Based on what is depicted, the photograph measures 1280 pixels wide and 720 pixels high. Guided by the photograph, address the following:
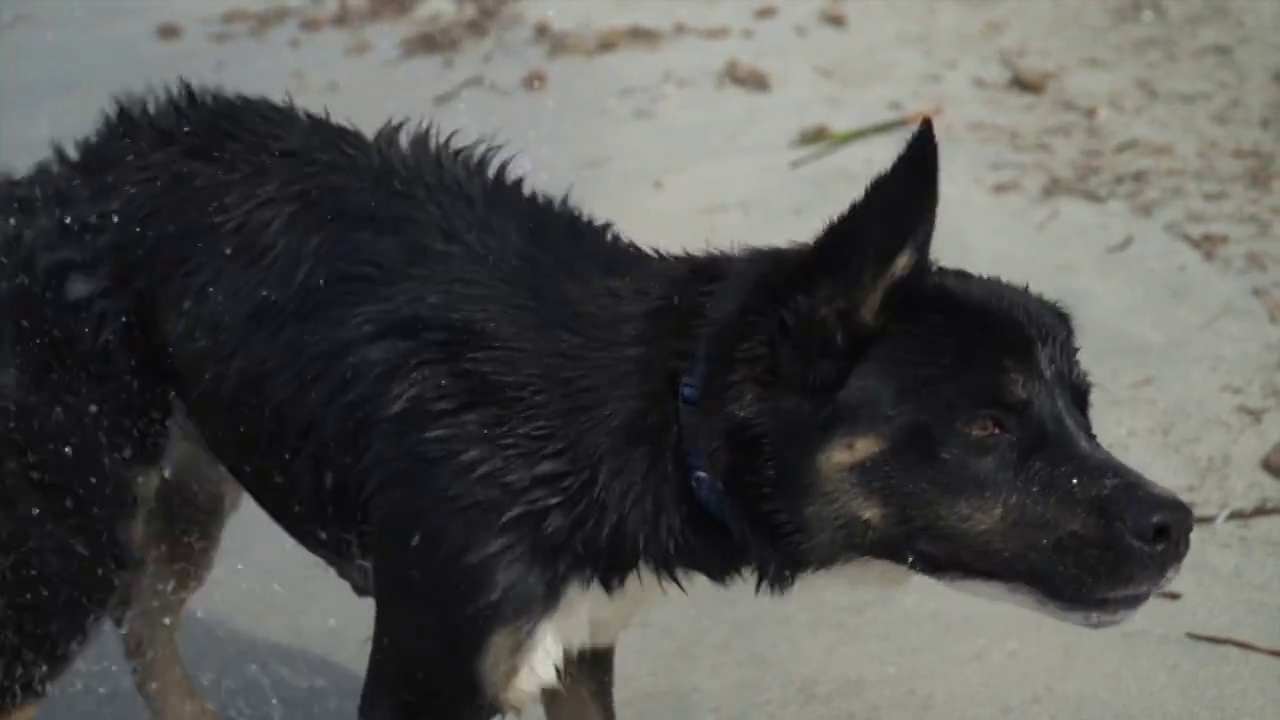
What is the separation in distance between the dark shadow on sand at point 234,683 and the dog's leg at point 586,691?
2.76 ft

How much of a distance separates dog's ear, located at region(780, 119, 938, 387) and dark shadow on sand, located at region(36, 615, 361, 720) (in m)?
2.03

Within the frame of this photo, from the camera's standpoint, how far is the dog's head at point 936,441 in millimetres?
2613

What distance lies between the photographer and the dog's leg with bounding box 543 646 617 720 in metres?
3.28

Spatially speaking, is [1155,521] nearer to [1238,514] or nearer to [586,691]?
[586,691]

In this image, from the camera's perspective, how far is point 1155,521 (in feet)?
8.55

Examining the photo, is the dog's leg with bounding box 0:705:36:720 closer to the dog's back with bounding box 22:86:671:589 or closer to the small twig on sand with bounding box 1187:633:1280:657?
the dog's back with bounding box 22:86:671:589

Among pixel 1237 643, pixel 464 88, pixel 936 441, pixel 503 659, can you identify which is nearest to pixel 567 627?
pixel 503 659

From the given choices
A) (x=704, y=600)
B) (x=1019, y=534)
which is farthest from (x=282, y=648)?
(x=1019, y=534)

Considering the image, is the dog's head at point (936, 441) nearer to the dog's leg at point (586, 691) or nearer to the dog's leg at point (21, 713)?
the dog's leg at point (586, 691)

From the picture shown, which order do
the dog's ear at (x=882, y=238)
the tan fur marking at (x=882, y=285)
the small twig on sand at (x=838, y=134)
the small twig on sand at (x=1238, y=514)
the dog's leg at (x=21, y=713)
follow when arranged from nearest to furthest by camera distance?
the dog's ear at (x=882, y=238)
the tan fur marking at (x=882, y=285)
the dog's leg at (x=21, y=713)
the small twig on sand at (x=1238, y=514)
the small twig on sand at (x=838, y=134)

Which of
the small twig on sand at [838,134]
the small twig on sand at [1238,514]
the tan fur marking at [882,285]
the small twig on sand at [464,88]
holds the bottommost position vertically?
the small twig on sand at [1238,514]

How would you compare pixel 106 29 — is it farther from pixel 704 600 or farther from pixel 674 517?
pixel 674 517

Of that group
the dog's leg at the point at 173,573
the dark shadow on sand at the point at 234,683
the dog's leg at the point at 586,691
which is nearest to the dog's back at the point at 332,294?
the dog's leg at the point at 173,573

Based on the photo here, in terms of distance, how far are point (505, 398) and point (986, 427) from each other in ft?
3.10
